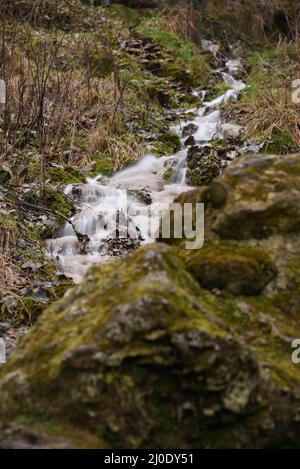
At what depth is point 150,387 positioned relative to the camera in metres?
1.93

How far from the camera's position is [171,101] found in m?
9.88

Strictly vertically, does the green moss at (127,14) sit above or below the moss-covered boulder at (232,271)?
below

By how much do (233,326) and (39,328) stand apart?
737 mm

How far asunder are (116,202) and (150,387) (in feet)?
14.7

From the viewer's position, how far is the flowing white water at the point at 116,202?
17.3 ft

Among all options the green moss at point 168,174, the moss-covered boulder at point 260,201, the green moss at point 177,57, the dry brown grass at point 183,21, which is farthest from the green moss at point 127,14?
the moss-covered boulder at point 260,201

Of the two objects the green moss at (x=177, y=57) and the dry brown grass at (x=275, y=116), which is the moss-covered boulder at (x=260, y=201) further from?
the green moss at (x=177, y=57)

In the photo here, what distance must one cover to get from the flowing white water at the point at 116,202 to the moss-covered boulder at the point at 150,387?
2670 mm

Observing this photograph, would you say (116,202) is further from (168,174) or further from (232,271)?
(232,271)

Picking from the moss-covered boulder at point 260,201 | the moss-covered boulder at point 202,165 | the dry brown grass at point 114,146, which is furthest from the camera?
the dry brown grass at point 114,146

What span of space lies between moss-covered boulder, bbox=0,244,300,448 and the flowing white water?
8.76 feet

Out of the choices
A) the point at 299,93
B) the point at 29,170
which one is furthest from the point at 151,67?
the point at 29,170
